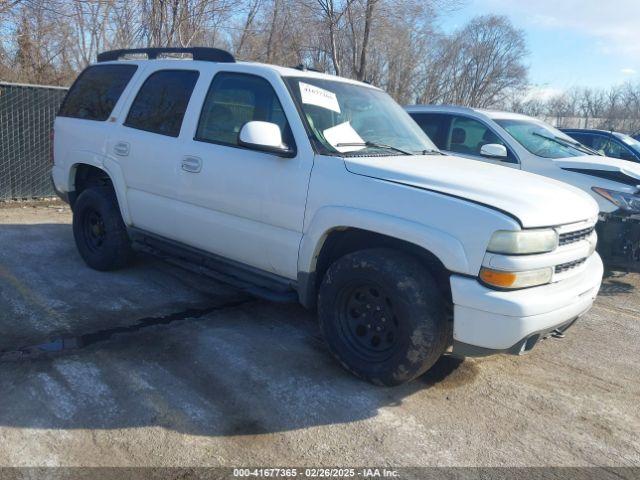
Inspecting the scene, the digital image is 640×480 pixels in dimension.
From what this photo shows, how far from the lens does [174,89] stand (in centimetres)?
482

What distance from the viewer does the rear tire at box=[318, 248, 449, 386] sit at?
10.8 ft

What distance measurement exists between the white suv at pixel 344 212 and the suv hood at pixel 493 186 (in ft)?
0.05

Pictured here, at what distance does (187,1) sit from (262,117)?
8367 mm

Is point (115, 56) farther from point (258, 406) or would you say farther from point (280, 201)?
point (258, 406)

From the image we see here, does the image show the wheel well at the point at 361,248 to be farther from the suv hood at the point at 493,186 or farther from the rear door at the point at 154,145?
the rear door at the point at 154,145

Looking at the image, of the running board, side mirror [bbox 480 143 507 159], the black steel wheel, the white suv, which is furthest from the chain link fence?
the black steel wheel

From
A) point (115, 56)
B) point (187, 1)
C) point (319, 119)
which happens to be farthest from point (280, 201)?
point (187, 1)

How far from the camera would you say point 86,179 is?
19.5 ft

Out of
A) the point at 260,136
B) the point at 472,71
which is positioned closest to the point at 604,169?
the point at 260,136

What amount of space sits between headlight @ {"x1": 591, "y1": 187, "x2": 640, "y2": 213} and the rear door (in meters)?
4.65

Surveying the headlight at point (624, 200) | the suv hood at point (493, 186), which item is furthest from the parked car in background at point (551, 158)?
the suv hood at point (493, 186)

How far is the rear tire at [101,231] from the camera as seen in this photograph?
5.39 m

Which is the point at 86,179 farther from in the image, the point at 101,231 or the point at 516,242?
the point at 516,242

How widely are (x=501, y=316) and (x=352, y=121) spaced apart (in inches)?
74.5
